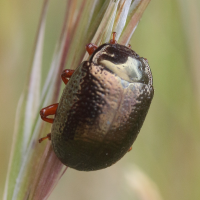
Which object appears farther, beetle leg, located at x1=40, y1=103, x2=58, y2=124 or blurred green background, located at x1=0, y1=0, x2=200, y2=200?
blurred green background, located at x1=0, y1=0, x2=200, y2=200

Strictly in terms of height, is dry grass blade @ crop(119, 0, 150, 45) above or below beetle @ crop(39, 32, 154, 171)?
above

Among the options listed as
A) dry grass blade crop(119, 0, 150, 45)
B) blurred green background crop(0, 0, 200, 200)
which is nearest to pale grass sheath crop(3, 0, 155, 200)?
dry grass blade crop(119, 0, 150, 45)

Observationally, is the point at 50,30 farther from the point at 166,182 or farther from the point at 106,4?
the point at 166,182

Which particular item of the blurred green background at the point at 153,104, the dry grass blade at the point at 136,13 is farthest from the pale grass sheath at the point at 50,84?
the blurred green background at the point at 153,104

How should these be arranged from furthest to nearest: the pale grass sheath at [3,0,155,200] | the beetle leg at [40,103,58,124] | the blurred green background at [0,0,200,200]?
the blurred green background at [0,0,200,200] → the beetle leg at [40,103,58,124] → the pale grass sheath at [3,0,155,200]

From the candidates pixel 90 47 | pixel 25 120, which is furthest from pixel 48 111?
pixel 90 47

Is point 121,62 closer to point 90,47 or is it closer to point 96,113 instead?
point 90,47

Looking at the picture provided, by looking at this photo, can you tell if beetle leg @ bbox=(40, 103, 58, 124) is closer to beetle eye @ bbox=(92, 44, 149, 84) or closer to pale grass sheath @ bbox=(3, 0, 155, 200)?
pale grass sheath @ bbox=(3, 0, 155, 200)
